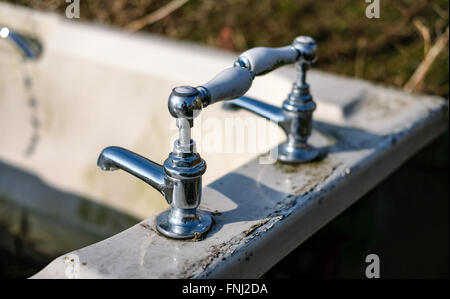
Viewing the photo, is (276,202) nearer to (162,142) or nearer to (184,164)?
(184,164)

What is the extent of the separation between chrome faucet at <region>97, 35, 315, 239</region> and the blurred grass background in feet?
3.40

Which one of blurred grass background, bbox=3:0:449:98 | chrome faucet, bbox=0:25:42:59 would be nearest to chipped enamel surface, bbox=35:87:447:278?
blurred grass background, bbox=3:0:449:98

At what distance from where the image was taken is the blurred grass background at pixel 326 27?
6.07 ft

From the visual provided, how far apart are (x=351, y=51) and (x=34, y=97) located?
3.30ft

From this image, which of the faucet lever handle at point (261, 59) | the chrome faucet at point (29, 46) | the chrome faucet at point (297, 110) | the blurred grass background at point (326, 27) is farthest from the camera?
the blurred grass background at point (326, 27)

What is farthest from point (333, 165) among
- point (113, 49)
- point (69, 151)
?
point (69, 151)

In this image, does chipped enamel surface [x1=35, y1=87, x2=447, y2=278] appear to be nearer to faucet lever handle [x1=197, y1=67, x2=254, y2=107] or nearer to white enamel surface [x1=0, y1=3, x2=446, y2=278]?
white enamel surface [x1=0, y1=3, x2=446, y2=278]

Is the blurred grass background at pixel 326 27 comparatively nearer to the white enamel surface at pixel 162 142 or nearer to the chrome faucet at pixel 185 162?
the white enamel surface at pixel 162 142

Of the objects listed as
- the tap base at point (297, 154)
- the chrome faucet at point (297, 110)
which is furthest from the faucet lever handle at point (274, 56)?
the tap base at point (297, 154)

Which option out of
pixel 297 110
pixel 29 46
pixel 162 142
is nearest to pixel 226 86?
pixel 297 110

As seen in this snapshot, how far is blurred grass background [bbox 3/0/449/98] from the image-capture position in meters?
1.85

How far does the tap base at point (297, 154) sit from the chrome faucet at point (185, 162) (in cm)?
19

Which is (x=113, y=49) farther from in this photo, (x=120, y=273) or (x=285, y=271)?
(x=120, y=273)

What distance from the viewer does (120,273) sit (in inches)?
26.9
